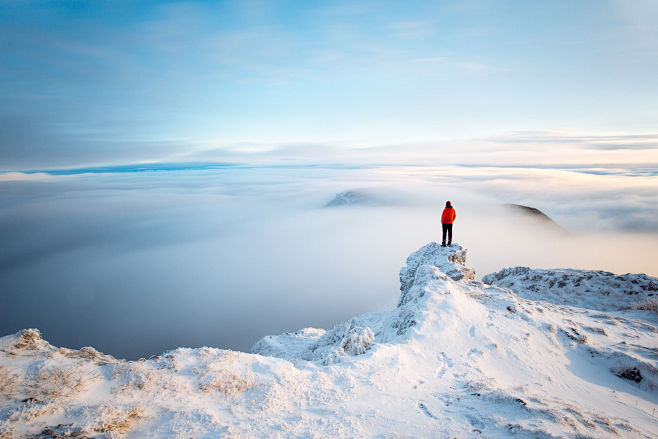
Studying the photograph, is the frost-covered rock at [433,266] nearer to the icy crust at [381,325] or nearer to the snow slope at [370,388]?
the icy crust at [381,325]

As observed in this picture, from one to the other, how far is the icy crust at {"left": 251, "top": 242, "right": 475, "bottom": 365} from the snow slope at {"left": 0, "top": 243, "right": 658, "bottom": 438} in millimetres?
132

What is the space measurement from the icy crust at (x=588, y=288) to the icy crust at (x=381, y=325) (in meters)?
5.10

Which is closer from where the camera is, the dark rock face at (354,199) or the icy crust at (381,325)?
the icy crust at (381,325)

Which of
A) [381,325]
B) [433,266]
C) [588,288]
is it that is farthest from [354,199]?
[381,325]

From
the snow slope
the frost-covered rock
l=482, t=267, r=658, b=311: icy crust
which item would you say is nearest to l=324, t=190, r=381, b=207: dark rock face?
l=482, t=267, r=658, b=311: icy crust

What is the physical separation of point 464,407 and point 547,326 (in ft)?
21.3

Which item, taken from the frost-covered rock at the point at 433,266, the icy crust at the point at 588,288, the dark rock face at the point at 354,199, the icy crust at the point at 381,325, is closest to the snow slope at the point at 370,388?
the icy crust at the point at 381,325

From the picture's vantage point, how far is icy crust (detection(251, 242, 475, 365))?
28.1ft

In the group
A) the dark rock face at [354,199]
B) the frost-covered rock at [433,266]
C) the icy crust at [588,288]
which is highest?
the frost-covered rock at [433,266]

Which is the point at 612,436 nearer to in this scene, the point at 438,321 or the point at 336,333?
the point at 438,321

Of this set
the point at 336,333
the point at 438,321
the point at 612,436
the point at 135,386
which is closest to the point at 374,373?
the point at 438,321

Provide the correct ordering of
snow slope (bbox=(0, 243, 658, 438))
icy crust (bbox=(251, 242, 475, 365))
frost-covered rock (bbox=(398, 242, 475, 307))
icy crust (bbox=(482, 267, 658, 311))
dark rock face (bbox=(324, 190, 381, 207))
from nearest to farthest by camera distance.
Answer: snow slope (bbox=(0, 243, 658, 438))
icy crust (bbox=(251, 242, 475, 365))
frost-covered rock (bbox=(398, 242, 475, 307))
icy crust (bbox=(482, 267, 658, 311))
dark rock face (bbox=(324, 190, 381, 207))

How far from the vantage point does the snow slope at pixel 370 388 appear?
15.7 feet

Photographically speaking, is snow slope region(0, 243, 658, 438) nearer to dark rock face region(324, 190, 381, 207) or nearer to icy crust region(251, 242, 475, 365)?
icy crust region(251, 242, 475, 365)
